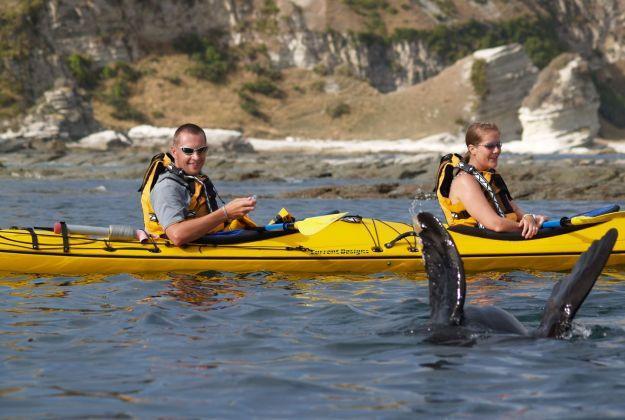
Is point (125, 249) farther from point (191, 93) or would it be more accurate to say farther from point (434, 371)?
point (191, 93)

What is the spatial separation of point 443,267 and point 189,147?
121 inches

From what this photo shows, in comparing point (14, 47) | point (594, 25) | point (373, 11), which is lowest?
point (14, 47)

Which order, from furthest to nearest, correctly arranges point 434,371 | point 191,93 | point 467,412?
point 191,93, point 434,371, point 467,412

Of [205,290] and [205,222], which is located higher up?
[205,222]

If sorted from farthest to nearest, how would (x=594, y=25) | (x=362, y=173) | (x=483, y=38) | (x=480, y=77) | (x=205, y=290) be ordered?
(x=594, y=25), (x=483, y=38), (x=480, y=77), (x=362, y=173), (x=205, y=290)

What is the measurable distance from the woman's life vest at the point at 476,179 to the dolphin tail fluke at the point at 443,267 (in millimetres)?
2925

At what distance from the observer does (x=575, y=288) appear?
16.3ft

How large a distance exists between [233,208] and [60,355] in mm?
2534

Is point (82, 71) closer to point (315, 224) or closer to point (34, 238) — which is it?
point (34, 238)

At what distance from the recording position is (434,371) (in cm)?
475

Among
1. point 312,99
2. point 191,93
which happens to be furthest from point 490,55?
point 191,93

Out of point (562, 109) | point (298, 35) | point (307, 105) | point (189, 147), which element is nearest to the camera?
point (189, 147)

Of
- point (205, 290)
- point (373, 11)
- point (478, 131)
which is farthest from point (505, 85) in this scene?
point (205, 290)

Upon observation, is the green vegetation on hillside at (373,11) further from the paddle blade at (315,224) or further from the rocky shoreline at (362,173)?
the paddle blade at (315,224)
